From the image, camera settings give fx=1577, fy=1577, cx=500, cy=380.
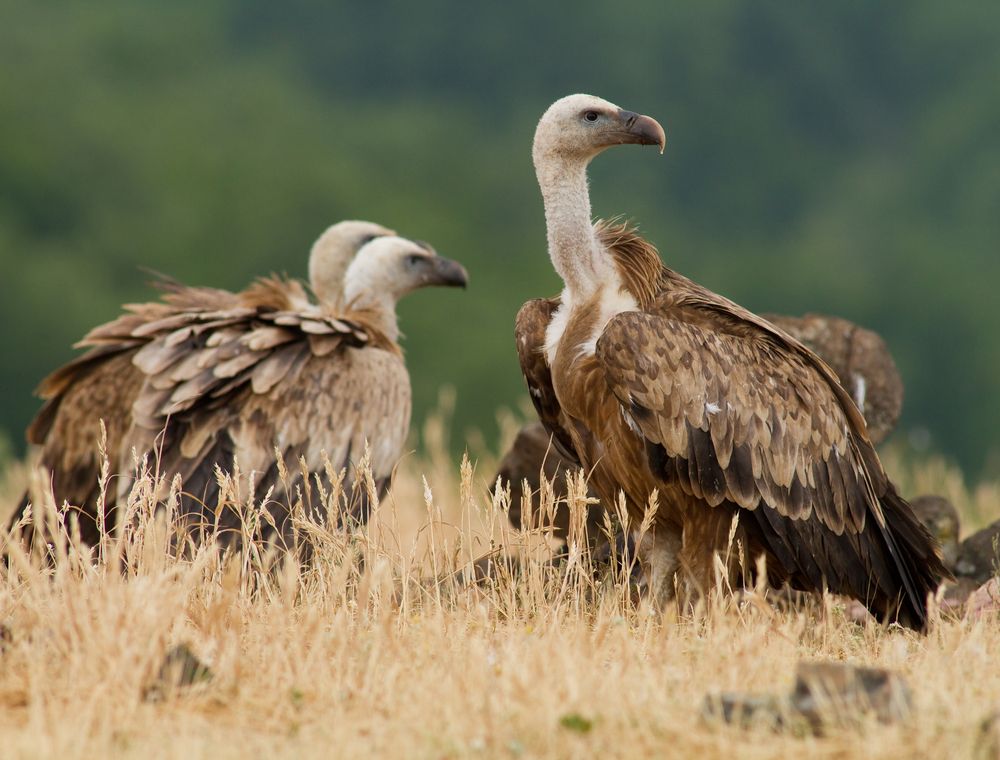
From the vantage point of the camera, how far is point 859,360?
309 inches

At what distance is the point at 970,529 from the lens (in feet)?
28.5

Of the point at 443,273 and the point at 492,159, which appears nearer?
the point at 443,273

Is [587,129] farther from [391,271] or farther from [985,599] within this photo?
[391,271]

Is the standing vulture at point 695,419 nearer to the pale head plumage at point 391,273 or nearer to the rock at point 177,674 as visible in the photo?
the rock at point 177,674

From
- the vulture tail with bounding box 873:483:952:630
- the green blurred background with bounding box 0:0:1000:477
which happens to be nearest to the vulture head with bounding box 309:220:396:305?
the vulture tail with bounding box 873:483:952:630

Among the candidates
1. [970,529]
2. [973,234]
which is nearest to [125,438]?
[970,529]

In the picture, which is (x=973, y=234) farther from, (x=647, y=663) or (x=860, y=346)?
(x=647, y=663)

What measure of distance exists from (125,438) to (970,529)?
460 cm

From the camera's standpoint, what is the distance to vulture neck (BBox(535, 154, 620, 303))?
6.15 meters

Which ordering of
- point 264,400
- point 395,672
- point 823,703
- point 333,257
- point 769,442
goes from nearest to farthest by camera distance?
1. point 823,703
2. point 395,672
3. point 769,442
4. point 264,400
5. point 333,257

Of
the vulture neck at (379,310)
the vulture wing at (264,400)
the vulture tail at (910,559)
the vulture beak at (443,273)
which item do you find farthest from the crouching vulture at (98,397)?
the vulture tail at (910,559)

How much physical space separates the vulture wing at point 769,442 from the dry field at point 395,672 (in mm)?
535

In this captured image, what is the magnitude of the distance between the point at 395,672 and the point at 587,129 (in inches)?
105

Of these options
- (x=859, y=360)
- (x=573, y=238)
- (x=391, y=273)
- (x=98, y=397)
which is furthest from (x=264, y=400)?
(x=859, y=360)
